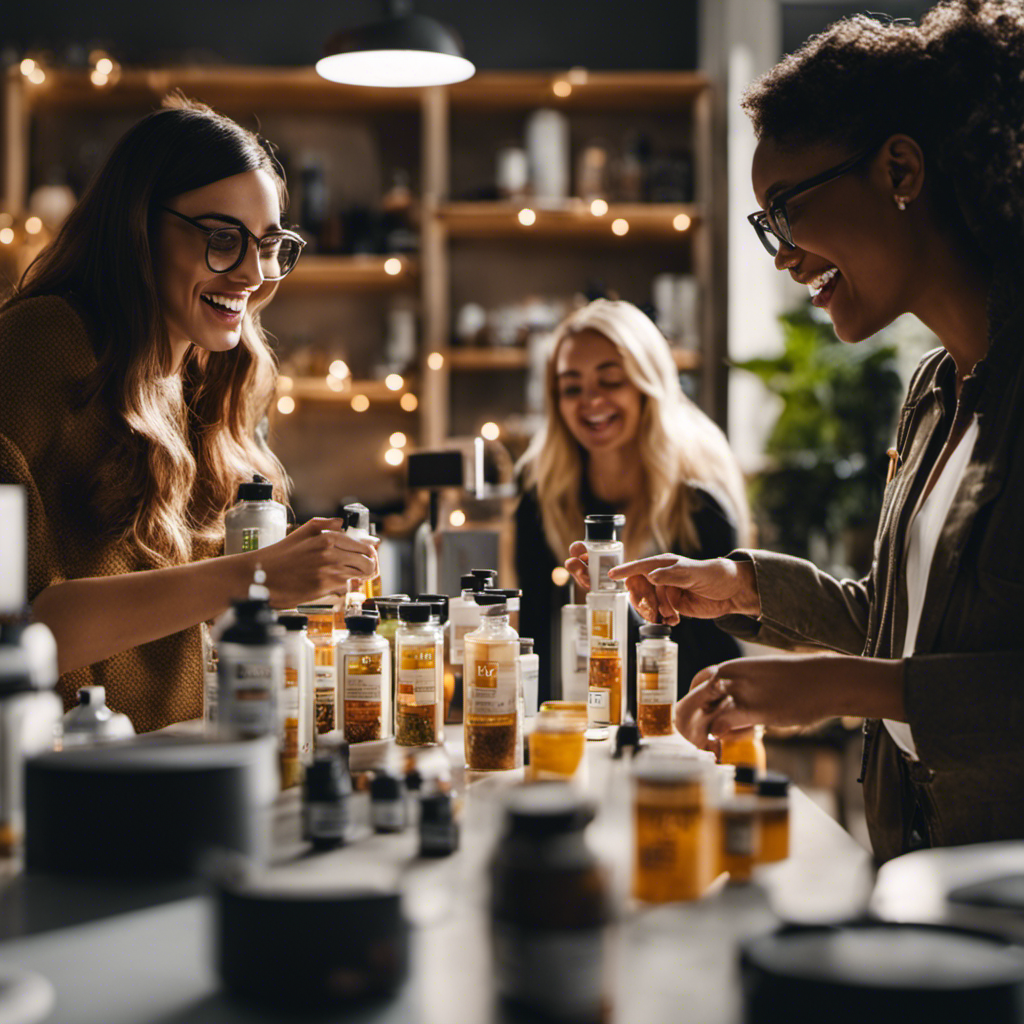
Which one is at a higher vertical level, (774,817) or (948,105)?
(948,105)

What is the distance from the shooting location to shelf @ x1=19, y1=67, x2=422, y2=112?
417 cm

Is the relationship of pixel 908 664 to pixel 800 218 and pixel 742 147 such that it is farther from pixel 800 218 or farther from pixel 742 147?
pixel 742 147

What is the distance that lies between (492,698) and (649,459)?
4.78 feet

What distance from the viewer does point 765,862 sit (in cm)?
97

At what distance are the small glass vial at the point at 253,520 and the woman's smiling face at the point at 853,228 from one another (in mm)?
806

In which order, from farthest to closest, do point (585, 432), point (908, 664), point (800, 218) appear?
1. point (585, 432)
2. point (800, 218)
3. point (908, 664)

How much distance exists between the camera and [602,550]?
1.64m

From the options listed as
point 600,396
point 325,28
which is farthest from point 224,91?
point 600,396

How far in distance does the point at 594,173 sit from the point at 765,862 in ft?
12.0

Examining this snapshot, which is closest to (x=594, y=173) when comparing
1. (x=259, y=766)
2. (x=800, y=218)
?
(x=800, y=218)

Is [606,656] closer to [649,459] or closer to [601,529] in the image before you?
[601,529]

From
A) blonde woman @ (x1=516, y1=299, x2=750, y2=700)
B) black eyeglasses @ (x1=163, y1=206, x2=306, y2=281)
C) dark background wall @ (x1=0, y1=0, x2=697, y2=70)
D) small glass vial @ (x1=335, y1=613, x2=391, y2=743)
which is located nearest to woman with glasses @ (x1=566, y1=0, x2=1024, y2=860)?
small glass vial @ (x1=335, y1=613, x2=391, y2=743)

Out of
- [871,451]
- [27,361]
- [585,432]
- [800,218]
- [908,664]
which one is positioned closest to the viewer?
[908,664]

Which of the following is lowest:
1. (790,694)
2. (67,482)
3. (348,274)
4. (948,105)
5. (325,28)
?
(790,694)
